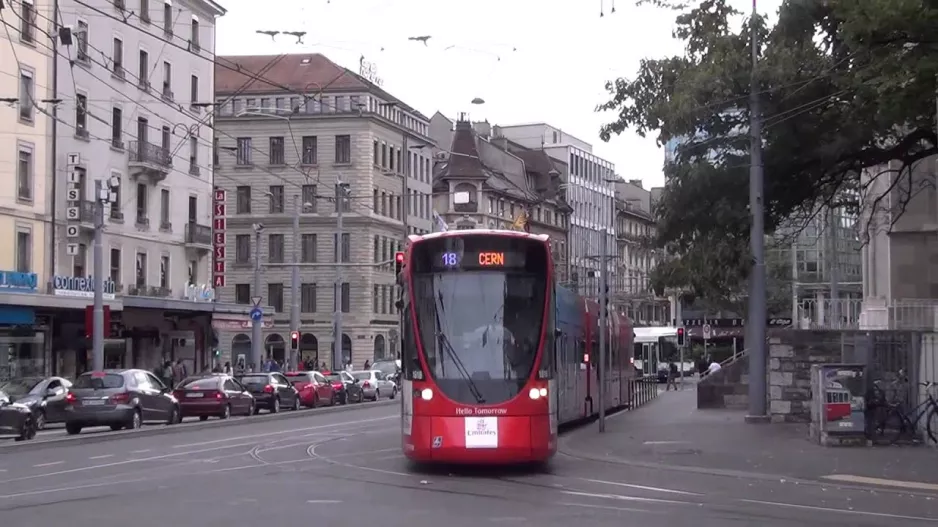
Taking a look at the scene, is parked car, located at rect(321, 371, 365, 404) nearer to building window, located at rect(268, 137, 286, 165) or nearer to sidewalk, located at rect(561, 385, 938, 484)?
sidewalk, located at rect(561, 385, 938, 484)

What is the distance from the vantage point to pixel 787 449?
2347cm

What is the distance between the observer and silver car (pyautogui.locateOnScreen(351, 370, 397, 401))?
5856 cm

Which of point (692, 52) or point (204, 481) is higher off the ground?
point (692, 52)

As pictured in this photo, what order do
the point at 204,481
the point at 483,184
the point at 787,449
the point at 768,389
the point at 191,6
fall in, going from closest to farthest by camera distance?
the point at 204,481
the point at 787,449
the point at 768,389
the point at 191,6
the point at 483,184

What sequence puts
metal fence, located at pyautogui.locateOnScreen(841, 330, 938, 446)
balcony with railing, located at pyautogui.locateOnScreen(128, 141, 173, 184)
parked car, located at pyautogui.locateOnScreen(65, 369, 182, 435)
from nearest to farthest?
1. metal fence, located at pyautogui.locateOnScreen(841, 330, 938, 446)
2. parked car, located at pyautogui.locateOnScreen(65, 369, 182, 435)
3. balcony with railing, located at pyautogui.locateOnScreen(128, 141, 173, 184)

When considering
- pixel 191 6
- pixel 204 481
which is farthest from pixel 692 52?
pixel 191 6

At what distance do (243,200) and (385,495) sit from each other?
225 feet

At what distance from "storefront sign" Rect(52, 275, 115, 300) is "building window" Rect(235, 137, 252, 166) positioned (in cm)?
2892

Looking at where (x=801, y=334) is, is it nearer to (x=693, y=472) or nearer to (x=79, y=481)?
(x=693, y=472)

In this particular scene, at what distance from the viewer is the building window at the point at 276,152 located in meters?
81.5

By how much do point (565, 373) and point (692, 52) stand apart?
25.2ft

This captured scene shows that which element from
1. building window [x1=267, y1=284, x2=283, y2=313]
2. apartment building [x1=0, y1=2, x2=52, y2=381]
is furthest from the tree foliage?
building window [x1=267, y1=284, x2=283, y2=313]

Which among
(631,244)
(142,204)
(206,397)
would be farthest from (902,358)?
(631,244)

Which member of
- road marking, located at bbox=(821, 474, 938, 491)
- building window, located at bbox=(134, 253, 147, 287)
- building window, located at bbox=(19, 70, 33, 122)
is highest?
building window, located at bbox=(19, 70, 33, 122)
